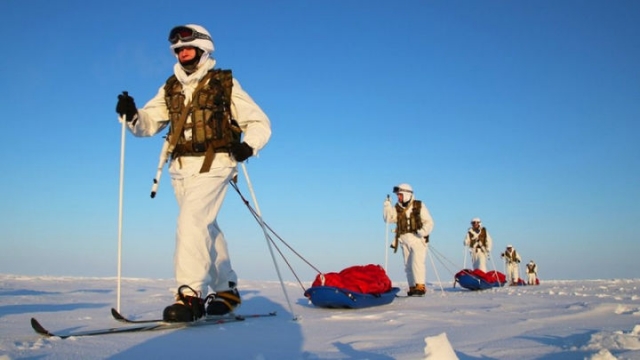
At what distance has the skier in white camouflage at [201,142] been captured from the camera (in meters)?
4.45

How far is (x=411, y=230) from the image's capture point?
12.6 meters

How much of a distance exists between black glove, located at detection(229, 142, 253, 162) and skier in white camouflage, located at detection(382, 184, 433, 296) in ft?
27.7

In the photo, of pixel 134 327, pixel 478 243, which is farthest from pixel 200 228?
pixel 478 243

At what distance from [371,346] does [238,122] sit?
9.85 ft

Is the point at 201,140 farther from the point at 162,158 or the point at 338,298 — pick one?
the point at 338,298

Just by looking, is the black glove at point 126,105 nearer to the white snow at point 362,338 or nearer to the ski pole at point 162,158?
the ski pole at point 162,158

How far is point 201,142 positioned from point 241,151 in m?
0.43

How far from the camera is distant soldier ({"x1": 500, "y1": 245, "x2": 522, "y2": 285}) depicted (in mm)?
26312

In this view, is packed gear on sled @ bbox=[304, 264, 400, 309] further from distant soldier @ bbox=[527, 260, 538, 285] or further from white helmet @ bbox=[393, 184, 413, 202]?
distant soldier @ bbox=[527, 260, 538, 285]

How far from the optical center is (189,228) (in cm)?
446

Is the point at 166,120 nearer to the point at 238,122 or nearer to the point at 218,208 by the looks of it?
the point at 238,122

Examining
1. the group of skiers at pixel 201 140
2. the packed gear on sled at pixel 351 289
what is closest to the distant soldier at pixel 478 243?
the packed gear on sled at pixel 351 289

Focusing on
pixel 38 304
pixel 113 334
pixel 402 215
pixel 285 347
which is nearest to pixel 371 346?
pixel 285 347

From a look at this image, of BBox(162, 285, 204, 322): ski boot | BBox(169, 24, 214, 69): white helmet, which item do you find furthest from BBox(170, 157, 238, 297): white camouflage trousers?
BBox(169, 24, 214, 69): white helmet
